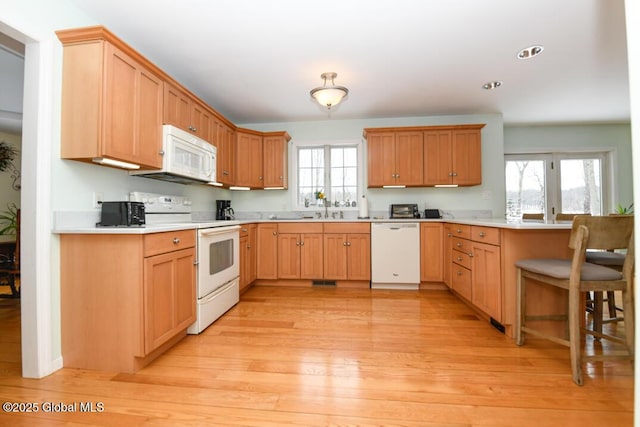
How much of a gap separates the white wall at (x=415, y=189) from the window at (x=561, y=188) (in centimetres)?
97

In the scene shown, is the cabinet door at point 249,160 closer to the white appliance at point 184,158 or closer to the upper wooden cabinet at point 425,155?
the white appliance at point 184,158

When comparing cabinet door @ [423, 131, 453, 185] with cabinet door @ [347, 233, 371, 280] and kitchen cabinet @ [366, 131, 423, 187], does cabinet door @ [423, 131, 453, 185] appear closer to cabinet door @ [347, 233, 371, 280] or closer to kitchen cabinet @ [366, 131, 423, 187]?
kitchen cabinet @ [366, 131, 423, 187]

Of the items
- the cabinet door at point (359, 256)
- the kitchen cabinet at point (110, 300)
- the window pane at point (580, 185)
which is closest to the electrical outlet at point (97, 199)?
the kitchen cabinet at point (110, 300)

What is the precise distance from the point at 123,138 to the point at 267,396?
1.91 metres

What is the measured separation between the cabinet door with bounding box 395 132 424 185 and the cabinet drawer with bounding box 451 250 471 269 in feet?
3.87

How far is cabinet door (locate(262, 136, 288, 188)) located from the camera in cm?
423

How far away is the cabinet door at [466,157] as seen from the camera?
156 inches

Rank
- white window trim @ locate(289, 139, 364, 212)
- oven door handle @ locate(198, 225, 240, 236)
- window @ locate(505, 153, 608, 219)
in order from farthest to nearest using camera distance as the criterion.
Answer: window @ locate(505, 153, 608, 219) < white window trim @ locate(289, 139, 364, 212) < oven door handle @ locate(198, 225, 240, 236)

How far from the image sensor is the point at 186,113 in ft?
9.11

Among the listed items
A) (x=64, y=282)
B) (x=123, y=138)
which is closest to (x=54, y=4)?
(x=123, y=138)

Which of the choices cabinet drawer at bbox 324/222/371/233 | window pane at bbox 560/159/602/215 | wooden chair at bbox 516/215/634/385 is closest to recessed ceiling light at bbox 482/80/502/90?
cabinet drawer at bbox 324/222/371/233

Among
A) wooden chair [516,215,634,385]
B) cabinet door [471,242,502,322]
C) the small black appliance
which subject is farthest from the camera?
cabinet door [471,242,502,322]

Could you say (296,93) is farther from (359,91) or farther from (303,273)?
(303,273)

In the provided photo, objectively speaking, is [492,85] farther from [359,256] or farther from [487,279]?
[359,256]
